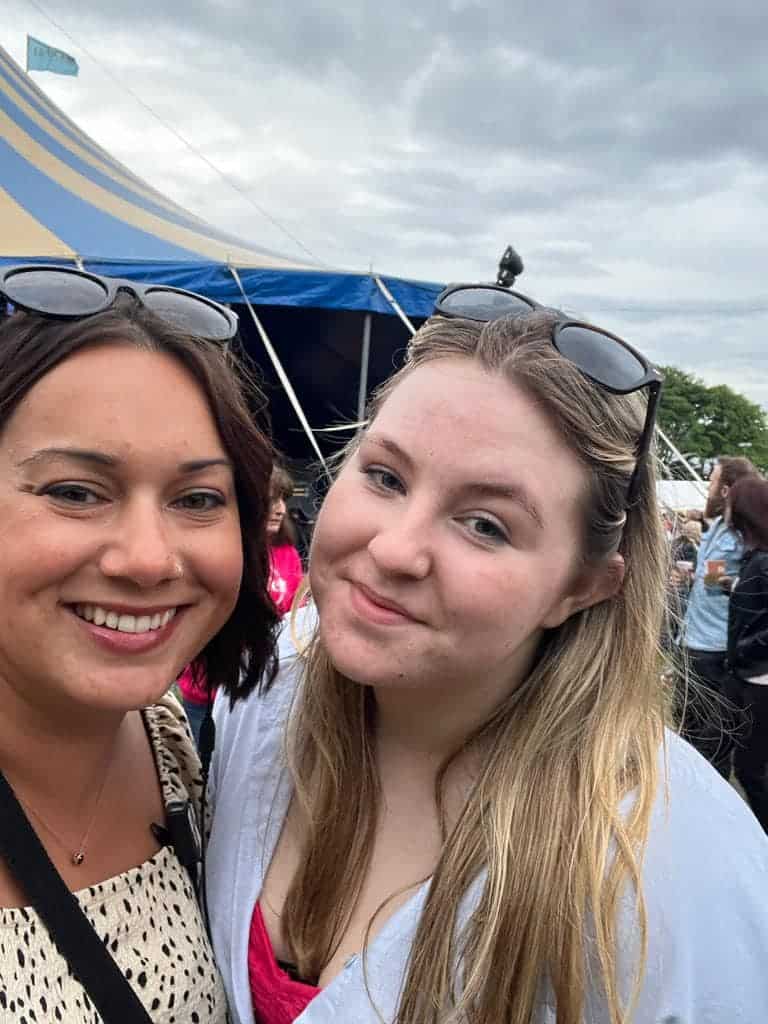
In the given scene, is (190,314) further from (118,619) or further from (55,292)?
(118,619)

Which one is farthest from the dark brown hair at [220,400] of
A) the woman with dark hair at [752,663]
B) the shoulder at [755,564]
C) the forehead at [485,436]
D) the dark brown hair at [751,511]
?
the dark brown hair at [751,511]

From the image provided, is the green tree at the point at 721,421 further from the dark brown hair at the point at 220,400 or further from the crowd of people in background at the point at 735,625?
the dark brown hair at the point at 220,400

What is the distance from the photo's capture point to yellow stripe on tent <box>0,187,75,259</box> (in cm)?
554

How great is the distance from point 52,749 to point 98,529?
39cm

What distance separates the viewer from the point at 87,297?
1129 mm

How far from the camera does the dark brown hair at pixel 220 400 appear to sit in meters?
1.05

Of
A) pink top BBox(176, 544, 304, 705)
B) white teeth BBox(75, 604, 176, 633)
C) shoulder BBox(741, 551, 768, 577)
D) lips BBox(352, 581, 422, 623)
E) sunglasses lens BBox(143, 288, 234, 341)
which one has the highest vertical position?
sunglasses lens BBox(143, 288, 234, 341)

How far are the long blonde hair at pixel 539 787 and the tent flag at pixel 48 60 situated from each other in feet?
34.5

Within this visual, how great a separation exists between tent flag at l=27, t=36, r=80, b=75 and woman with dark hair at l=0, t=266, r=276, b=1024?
10483mm

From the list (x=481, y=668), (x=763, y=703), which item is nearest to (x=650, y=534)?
(x=481, y=668)

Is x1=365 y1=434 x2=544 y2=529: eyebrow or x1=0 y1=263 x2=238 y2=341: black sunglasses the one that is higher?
x1=0 y1=263 x2=238 y2=341: black sunglasses

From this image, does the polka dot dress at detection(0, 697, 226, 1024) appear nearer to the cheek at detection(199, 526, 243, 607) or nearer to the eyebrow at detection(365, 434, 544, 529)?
the cheek at detection(199, 526, 243, 607)

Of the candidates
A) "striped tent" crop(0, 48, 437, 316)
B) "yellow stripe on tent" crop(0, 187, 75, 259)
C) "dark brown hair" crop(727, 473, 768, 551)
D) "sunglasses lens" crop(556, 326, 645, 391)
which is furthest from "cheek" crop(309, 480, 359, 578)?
"yellow stripe on tent" crop(0, 187, 75, 259)

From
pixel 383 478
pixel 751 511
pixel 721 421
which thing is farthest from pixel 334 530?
pixel 721 421
